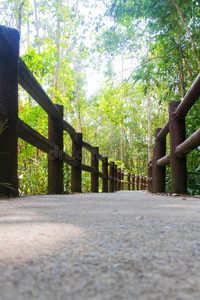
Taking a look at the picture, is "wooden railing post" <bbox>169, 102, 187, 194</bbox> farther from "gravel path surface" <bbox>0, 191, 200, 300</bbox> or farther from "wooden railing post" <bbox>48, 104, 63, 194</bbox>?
"gravel path surface" <bbox>0, 191, 200, 300</bbox>

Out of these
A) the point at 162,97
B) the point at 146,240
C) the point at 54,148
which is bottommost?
the point at 146,240

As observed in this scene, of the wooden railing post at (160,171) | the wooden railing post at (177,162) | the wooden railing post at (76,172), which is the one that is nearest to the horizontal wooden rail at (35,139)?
the wooden railing post at (76,172)

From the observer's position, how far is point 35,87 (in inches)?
94.5

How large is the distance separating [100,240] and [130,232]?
5.3 inches

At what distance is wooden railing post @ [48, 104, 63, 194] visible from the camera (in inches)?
115

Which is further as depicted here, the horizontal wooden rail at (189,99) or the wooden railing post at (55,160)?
the wooden railing post at (55,160)

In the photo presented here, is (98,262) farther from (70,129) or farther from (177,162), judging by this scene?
(70,129)

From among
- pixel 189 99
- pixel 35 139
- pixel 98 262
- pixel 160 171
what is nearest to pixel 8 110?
pixel 35 139

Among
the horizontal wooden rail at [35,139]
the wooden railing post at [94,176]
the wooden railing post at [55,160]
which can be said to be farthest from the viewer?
the wooden railing post at [94,176]

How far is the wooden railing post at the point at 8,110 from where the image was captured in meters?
1.89

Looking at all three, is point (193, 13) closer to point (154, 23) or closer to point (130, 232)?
point (154, 23)

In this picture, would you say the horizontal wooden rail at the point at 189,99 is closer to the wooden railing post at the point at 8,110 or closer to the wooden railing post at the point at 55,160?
the wooden railing post at the point at 55,160

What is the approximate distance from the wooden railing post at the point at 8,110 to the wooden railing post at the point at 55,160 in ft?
2.97

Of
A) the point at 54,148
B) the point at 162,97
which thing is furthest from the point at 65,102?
the point at 54,148
